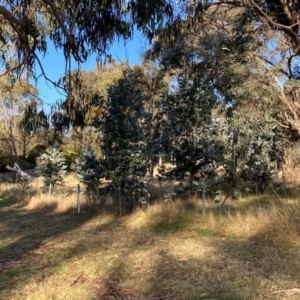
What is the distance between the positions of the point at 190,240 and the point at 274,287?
2647 mm

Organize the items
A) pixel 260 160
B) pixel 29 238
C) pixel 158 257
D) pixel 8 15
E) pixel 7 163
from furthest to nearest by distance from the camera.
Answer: pixel 7 163 → pixel 260 160 → pixel 29 238 → pixel 158 257 → pixel 8 15

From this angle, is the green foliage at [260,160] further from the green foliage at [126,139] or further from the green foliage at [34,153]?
the green foliage at [34,153]

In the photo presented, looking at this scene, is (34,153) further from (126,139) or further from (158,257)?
(158,257)

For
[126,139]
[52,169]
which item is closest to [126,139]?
[126,139]

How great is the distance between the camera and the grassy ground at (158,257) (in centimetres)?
441

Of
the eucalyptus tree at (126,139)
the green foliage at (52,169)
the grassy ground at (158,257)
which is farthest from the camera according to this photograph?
the green foliage at (52,169)

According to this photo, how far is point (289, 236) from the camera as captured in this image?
6.18 metres

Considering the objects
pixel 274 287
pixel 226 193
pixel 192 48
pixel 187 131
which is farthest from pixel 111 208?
pixel 192 48

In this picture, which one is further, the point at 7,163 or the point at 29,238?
the point at 7,163

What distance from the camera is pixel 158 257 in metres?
5.83

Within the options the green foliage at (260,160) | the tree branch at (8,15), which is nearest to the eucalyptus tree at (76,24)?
the tree branch at (8,15)

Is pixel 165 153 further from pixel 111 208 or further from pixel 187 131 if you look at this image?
pixel 111 208

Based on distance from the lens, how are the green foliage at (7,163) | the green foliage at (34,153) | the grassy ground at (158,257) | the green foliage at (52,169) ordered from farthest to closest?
1. the green foliage at (34,153)
2. the green foliage at (7,163)
3. the green foliage at (52,169)
4. the grassy ground at (158,257)

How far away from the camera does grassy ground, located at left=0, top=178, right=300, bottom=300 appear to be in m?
4.41
